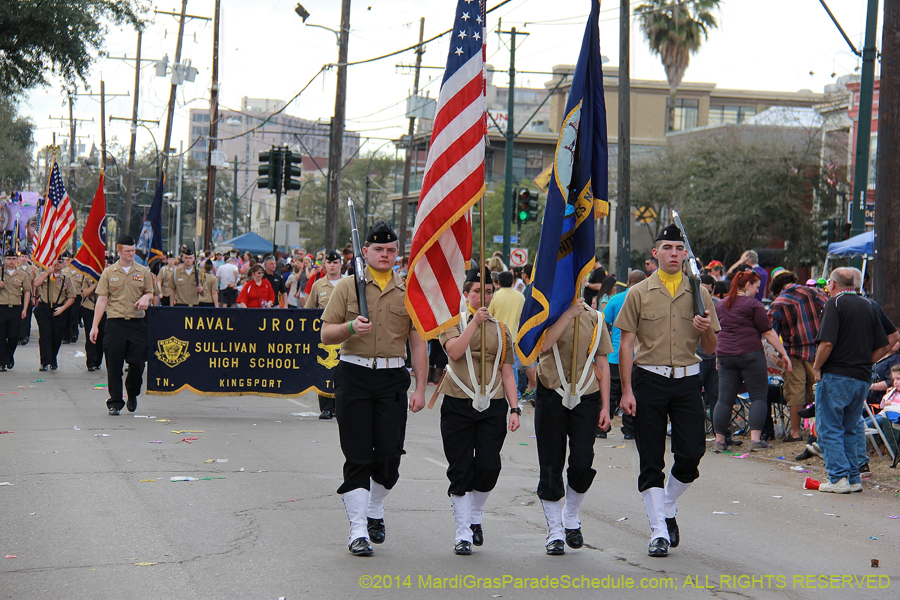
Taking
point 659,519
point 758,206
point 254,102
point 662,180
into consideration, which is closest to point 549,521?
point 659,519

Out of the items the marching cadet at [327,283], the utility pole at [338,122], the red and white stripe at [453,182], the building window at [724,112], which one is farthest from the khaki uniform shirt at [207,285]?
the building window at [724,112]

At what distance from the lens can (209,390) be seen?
1321 cm

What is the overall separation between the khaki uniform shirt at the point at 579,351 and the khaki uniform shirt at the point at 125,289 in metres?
7.64

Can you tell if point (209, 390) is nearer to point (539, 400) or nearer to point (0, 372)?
point (0, 372)

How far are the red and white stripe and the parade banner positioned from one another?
6575 mm

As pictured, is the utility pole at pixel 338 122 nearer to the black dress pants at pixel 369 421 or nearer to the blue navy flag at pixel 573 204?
the blue navy flag at pixel 573 204

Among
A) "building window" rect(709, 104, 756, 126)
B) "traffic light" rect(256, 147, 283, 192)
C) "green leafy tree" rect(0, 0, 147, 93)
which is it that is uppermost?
"building window" rect(709, 104, 756, 126)

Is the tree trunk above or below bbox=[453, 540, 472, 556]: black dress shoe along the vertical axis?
above

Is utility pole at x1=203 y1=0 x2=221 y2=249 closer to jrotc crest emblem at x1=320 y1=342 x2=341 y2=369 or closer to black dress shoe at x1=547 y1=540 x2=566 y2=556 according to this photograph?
jrotc crest emblem at x1=320 y1=342 x2=341 y2=369

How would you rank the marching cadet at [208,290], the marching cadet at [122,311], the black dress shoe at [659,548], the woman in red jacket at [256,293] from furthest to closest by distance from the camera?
the marching cadet at [208,290] → the woman in red jacket at [256,293] → the marching cadet at [122,311] → the black dress shoe at [659,548]

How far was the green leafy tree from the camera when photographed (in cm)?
1855

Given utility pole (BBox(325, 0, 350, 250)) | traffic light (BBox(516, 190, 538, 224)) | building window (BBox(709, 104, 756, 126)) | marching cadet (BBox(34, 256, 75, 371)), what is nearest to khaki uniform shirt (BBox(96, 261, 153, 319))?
marching cadet (BBox(34, 256, 75, 371))

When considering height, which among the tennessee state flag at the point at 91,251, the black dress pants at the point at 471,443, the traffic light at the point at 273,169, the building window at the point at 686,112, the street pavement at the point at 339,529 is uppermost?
the building window at the point at 686,112

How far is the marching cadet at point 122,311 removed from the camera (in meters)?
12.7
